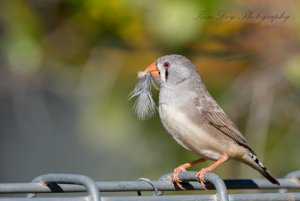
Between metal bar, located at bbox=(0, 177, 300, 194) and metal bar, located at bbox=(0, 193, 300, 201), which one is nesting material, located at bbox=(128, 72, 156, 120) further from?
metal bar, located at bbox=(0, 193, 300, 201)

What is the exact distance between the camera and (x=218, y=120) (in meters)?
4.34

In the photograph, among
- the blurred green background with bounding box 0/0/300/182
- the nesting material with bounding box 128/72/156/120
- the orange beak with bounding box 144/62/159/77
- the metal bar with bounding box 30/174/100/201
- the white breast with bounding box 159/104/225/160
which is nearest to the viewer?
the metal bar with bounding box 30/174/100/201

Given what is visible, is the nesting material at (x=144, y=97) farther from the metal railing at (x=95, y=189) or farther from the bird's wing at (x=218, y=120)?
the metal railing at (x=95, y=189)

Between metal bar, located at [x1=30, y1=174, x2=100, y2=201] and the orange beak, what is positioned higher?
the orange beak

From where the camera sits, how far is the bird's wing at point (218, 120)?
4.28 meters

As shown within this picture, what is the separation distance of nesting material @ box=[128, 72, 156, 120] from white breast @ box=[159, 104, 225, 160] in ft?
0.31

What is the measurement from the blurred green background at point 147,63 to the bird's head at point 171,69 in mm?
114

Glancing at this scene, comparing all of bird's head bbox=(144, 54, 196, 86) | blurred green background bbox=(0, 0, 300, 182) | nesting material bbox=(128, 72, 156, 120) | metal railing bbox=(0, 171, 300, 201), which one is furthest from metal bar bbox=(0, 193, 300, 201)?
bird's head bbox=(144, 54, 196, 86)

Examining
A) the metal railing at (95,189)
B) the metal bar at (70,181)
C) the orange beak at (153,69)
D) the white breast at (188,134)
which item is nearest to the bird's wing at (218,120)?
the white breast at (188,134)

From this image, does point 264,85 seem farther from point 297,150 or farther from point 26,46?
point 26,46

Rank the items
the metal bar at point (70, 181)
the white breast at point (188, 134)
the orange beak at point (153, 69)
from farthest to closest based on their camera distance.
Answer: the orange beak at point (153, 69) → the white breast at point (188, 134) → the metal bar at point (70, 181)

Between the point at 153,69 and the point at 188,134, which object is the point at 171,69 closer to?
the point at 153,69

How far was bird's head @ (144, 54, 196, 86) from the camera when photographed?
4.30m

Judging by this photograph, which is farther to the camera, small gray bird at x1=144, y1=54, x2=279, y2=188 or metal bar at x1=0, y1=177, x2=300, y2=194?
small gray bird at x1=144, y1=54, x2=279, y2=188
